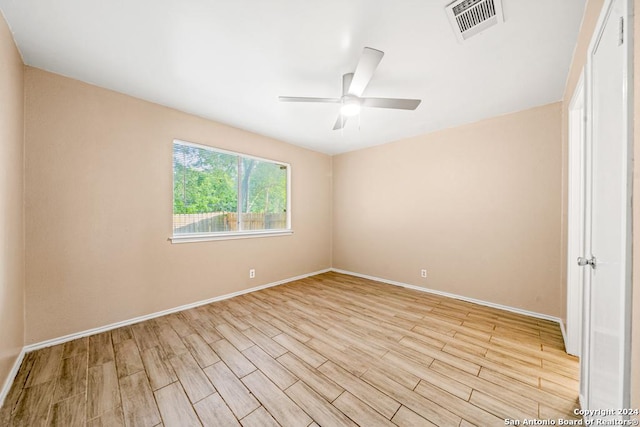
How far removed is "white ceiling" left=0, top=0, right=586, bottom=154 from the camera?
1441 millimetres

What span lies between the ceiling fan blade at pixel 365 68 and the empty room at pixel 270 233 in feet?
0.04

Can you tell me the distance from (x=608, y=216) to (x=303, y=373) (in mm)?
1929

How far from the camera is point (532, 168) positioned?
106 inches

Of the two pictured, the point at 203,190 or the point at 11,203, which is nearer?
the point at 11,203

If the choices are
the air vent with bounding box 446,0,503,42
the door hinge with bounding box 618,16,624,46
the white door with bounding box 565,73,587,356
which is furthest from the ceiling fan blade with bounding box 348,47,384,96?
the white door with bounding box 565,73,587,356

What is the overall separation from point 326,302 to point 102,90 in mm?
3434

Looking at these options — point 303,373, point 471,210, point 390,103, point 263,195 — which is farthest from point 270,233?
point 471,210

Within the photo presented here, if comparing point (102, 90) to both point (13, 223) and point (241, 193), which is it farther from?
point (241, 193)

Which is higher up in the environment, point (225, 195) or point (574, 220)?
point (225, 195)

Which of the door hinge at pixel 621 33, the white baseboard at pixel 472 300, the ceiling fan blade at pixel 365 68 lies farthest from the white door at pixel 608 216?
the white baseboard at pixel 472 300

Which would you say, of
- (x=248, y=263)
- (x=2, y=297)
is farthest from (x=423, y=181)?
(x=2, y=297)

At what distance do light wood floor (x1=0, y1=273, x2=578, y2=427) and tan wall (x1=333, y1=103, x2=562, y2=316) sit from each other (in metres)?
0.57

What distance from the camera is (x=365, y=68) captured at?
1.68m

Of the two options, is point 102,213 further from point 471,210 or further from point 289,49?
point 471,210
